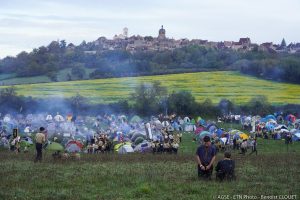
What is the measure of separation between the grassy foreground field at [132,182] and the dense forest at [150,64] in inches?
3019

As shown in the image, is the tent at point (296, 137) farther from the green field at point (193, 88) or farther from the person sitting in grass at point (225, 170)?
the green field at point (193, 88)

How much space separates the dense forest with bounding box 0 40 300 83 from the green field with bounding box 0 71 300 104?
3.02 meters

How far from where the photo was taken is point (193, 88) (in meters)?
90.9

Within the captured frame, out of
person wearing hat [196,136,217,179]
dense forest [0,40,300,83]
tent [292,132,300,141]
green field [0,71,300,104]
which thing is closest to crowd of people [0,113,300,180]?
person wearing hat [196,136,217,179]

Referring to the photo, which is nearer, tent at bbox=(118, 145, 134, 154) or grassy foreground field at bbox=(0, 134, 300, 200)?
grassy foreground field at bbox=(0, 134, 300, 200)

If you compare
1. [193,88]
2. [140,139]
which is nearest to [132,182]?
[140,139]

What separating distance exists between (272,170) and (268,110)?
5229cm

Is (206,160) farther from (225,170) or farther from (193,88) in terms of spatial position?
(193,88)

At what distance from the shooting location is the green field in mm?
80750

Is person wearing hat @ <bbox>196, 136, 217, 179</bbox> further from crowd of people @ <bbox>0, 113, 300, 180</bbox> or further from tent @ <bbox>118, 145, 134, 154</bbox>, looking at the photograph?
tent @ <bbox>118, 145, 134, 154</bbox>

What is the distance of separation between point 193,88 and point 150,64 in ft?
67.6

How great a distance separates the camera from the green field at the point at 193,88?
80750mm

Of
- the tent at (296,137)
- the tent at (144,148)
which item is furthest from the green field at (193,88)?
the tent at (144,148)

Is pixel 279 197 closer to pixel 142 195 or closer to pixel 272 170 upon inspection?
pixel 142 195
